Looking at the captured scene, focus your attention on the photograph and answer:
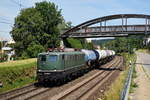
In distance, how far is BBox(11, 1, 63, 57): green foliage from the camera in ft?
175

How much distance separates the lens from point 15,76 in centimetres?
2600

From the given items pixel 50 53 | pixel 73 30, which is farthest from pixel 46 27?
pixel 50 53

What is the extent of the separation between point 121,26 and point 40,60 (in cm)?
3635

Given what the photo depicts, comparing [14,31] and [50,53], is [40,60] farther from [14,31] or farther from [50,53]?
[14,31]

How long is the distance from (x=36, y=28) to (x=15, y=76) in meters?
28.4

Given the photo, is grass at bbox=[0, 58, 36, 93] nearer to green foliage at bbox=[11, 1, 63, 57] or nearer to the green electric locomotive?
the green electric locomotive

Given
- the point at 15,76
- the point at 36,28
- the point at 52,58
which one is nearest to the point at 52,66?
the point at 52,58

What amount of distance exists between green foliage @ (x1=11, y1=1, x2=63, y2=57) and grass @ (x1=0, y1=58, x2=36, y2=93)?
20495 mm

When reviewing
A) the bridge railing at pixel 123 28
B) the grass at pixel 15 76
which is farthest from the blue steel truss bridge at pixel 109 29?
the grass at pixel 15 76

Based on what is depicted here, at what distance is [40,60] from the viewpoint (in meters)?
25.0

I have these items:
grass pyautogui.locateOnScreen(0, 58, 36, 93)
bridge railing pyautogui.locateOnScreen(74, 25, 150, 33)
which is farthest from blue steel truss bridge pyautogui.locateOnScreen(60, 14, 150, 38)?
grass pyautogui.locateOnScreen(0, 58, 36, 93)

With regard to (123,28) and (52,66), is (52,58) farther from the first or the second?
(123,28)

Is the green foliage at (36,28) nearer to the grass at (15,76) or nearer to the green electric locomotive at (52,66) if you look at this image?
the grass at (15,76)

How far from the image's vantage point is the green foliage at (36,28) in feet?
175
